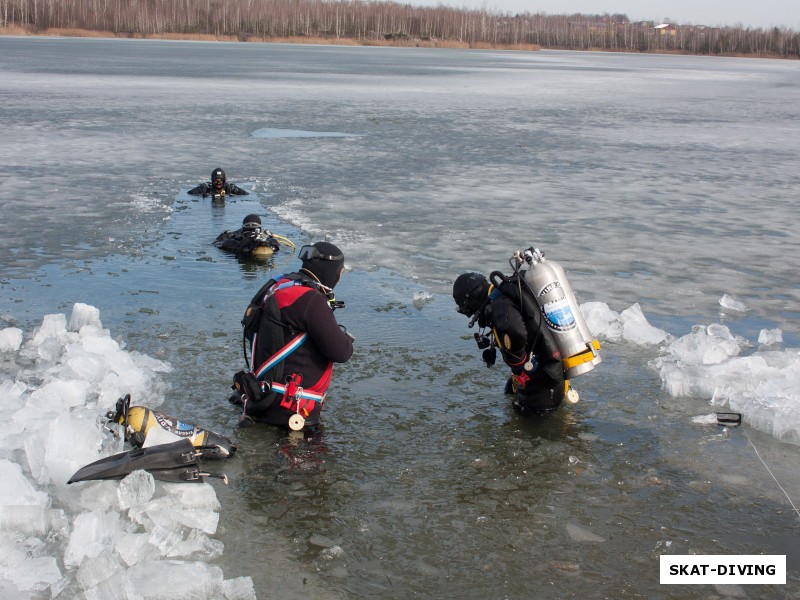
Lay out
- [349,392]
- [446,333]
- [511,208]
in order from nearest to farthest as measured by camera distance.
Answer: [349,392] < [446,333] < [511,208]

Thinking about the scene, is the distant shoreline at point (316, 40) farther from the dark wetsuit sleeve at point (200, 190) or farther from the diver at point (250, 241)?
the diver at point (250, 241)

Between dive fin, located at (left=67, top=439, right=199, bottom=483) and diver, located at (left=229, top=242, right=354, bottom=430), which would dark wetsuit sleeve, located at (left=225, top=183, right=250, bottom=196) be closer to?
diver, located at (left=229, top=242, right=354, bottom=430)

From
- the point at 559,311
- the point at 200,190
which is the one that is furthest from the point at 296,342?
the point at 200,190

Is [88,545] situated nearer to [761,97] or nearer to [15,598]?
[15,598]

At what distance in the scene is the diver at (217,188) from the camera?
38.2ft

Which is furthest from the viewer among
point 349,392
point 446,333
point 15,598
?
point 446,333

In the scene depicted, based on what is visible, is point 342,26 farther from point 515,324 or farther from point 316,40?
point 515,324

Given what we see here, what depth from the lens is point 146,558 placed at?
11.8 ft

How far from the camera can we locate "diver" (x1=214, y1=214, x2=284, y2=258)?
8789 millimetres

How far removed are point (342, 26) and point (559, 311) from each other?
119 meters

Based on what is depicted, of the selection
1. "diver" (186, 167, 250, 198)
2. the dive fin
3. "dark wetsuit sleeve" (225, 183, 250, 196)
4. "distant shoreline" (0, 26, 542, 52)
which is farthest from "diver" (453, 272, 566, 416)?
"distant shoreline" (0, 26, 542, 52)

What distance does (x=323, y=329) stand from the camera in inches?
179

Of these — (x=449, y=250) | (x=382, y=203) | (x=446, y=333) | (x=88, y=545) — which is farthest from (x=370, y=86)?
(x=88, y=545)

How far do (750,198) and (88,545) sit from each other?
440 inches
